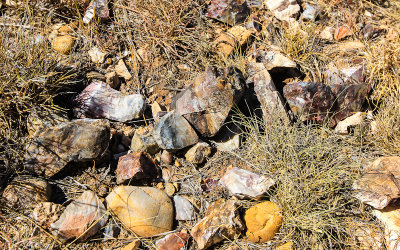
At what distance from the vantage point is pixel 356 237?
228 cm

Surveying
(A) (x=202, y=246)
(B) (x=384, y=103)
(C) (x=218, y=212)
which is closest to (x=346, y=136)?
(B) (x=384, y=103)

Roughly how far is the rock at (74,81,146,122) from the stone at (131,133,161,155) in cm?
20

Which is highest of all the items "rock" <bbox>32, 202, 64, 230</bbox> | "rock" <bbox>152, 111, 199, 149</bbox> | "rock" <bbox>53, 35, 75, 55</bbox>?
"rock" <bbox>53, 35, 75, 55</bbox>

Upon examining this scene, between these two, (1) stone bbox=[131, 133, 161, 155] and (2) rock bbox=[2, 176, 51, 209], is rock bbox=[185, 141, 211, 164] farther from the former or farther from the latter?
(2) rock bbox=[2, 176, 51, 209]

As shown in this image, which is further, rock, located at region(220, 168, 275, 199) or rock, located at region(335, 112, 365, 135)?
rock, located at region(335, 112, 365, 135)

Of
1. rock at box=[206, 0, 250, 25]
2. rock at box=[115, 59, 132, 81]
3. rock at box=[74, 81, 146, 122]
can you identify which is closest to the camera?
rock at box=[74, 81, 146, 122]

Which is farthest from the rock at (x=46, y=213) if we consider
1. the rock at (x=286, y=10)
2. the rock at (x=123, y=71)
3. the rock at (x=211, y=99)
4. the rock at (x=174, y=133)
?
the rock at (x=286, y=10)

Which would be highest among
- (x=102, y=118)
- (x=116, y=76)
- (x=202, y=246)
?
(x=116, y=76)

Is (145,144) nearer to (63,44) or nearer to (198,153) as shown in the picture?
(198,153)

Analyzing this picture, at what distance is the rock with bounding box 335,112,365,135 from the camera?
2.73 meters

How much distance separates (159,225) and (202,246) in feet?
1.01

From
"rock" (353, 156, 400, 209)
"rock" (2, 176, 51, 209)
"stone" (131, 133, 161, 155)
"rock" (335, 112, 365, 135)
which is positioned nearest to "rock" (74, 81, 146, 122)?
"stone" (131, 133, 161, 155)

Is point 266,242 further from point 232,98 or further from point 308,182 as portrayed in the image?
point 232,98

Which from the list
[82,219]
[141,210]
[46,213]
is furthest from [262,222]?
[46,213]
